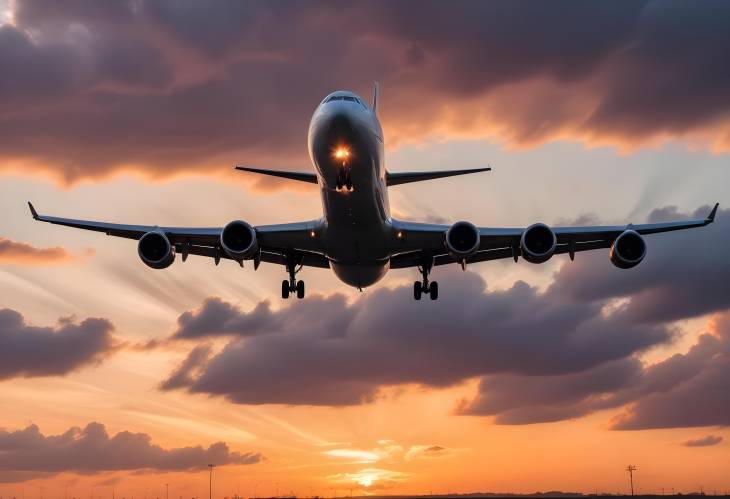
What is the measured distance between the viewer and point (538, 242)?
43.6 meters

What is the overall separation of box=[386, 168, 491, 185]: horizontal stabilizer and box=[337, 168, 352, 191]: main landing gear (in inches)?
230

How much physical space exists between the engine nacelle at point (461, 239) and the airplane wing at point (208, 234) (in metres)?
6.21

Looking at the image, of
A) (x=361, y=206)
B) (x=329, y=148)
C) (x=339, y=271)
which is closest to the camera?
(x=329, y=148)

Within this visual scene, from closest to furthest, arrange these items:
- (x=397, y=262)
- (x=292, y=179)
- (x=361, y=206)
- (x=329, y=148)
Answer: (x=329, y=148) → (x=361, y=206) → (x=292, y=179) → (x=397, y=262)

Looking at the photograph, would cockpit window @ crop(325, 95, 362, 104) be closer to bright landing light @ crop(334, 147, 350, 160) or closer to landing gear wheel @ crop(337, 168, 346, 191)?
bright landing light @ crop(334, 147, 350, 160)

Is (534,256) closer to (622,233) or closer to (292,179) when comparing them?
(622,233)

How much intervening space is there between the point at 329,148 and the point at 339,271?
11060mm

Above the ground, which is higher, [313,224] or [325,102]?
[325,102]

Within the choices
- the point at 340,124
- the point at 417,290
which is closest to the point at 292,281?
the point at 417,290

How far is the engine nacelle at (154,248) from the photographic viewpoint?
44281 millimetres

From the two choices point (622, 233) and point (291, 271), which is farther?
point (291, 271)

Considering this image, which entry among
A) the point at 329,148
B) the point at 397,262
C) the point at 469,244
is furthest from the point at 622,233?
the point at 329,148

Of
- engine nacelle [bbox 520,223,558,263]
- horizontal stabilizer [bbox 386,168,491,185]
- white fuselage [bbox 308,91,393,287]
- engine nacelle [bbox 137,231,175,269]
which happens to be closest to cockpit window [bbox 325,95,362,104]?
white fuselage [bbox 308,91,393,287]

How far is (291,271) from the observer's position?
51656 mm
